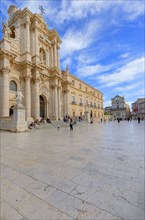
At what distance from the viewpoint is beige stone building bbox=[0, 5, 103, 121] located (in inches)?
642

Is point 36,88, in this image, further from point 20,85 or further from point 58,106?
point 58,106

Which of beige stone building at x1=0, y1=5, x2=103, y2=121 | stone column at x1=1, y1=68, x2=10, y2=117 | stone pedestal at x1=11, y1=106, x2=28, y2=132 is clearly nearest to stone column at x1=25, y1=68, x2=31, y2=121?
beige stone building at x1=0, y1=5, x2=103, y2=121

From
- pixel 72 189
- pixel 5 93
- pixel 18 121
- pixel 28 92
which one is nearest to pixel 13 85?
pixel 28 92

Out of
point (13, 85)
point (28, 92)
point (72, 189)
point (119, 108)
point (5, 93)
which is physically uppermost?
point (13, 85)

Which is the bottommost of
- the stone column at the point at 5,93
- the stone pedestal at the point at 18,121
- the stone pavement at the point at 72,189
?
the stone pavement at the point at 72,189

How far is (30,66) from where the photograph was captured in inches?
750

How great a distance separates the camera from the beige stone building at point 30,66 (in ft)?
53.5

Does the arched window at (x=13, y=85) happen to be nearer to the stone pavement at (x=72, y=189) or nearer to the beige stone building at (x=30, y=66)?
the beige stone building at (x=30, y=66)

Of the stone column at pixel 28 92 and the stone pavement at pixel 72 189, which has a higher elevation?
the stone column at pixel 28 92

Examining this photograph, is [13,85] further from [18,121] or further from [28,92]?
[18,121]

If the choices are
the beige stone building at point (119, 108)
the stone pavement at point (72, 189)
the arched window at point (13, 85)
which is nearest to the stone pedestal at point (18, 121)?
the arched window at point (13, 85)

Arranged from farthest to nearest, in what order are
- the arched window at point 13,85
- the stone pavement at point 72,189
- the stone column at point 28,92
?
the stone column at point 28,92, the arched window at point 13,85, the stone pavement at point 72,189

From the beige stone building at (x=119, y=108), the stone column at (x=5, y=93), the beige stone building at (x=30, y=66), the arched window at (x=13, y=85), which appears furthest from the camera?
the beige stone building at (x=119, y=108)

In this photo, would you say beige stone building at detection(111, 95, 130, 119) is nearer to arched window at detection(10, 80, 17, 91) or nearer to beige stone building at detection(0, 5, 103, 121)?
beige stone building at detection(0, 5, 103, 121)
